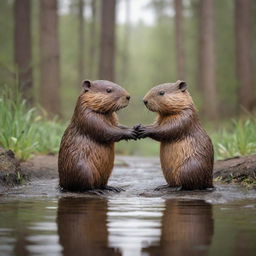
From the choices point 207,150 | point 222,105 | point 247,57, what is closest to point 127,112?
point 222,105

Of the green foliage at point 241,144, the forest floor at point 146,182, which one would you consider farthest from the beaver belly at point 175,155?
the green foliage at point 241,144

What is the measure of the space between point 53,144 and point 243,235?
7271mm

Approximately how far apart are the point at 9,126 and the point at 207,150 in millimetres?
3180

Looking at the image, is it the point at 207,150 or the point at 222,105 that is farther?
the point at 222,105

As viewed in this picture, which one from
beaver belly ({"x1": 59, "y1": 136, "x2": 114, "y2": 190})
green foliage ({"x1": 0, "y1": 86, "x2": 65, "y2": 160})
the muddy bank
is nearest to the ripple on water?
beaver belly ({"x1": 59, "y1": 136, "x2": 114, "y2": 190})

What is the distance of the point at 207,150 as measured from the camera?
21.9 feet

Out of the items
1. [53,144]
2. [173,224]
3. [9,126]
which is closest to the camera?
[173,224]

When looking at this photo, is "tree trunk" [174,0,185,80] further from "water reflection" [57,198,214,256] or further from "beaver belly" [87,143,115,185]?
"water reflection" [57,198,214,256]

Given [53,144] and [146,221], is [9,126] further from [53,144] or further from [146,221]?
[146,221]

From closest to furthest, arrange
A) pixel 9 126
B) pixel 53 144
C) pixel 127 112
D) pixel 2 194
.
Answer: pixel 2 194 → pixel 9 126 → pixel 53 144 → pixel 127 112

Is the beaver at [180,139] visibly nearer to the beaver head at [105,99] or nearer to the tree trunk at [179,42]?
the beaver head at [105,99]

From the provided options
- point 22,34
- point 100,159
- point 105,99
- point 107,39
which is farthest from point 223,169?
point 107,39

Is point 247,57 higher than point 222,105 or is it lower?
higher

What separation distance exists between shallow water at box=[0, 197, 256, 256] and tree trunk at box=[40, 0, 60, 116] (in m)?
11.7
